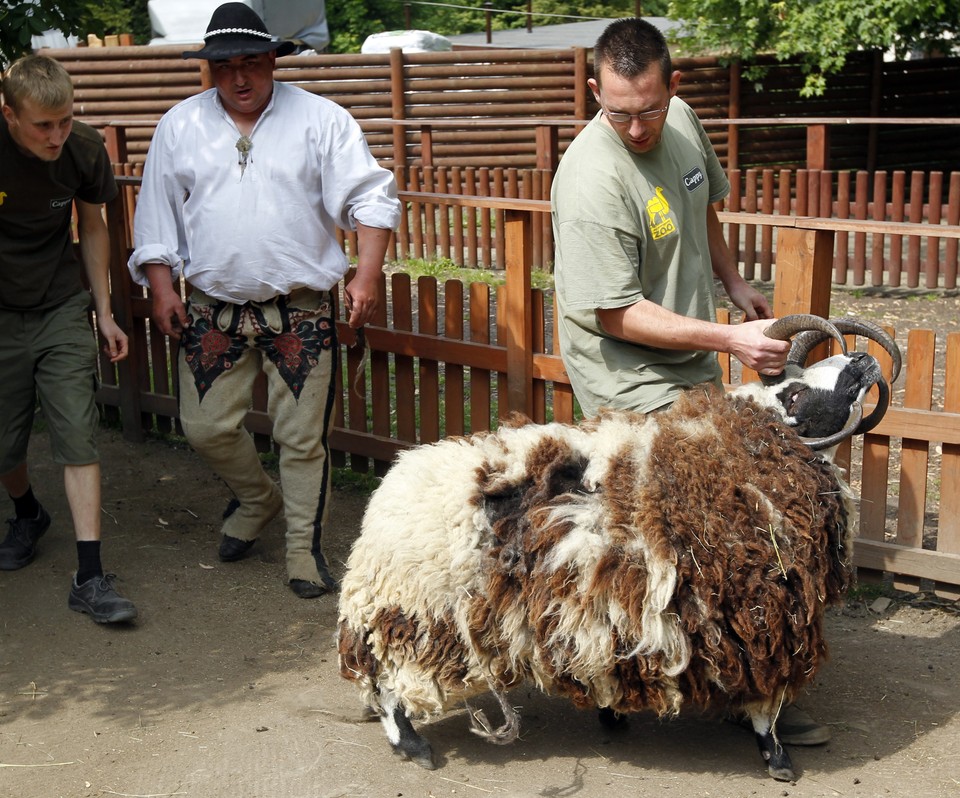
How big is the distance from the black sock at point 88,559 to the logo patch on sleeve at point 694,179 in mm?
2690

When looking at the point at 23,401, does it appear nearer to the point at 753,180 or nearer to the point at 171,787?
the point at 171,787

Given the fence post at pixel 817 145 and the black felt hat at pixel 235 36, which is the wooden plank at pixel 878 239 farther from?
the black felt hat at pixel 235 36

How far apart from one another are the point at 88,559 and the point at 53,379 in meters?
0.74

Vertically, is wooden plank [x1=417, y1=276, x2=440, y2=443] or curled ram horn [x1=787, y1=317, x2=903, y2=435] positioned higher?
curled ram horn [x1=787, y1=317, x2=903, y2=435]

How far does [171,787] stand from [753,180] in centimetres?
966

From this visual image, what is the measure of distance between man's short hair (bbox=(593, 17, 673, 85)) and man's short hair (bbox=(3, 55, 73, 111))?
6.72 ft

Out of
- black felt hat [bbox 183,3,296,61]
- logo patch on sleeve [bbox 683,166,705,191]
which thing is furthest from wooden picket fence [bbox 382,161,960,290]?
logo patch on sleeve [bbox 683,166,705,191]

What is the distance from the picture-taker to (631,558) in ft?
10.9

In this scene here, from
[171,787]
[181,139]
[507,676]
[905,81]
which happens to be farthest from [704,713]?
[905,81]

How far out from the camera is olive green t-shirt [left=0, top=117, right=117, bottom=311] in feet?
15.3

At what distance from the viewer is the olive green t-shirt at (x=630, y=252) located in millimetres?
3535

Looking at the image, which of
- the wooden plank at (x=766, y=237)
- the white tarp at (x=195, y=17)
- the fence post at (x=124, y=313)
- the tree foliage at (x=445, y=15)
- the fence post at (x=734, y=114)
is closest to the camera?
the fence post at (x=124, y=313)

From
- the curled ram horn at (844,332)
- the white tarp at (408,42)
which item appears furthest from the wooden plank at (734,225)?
the white tarp at (408,42)

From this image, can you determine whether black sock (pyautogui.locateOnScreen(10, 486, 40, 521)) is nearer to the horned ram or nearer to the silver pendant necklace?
the silver pendant necklace
